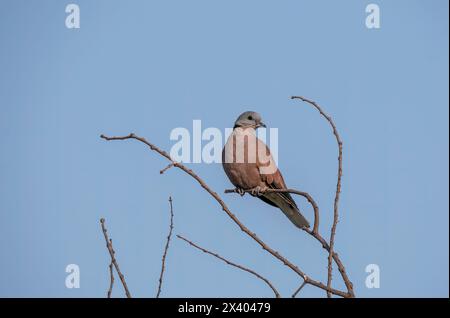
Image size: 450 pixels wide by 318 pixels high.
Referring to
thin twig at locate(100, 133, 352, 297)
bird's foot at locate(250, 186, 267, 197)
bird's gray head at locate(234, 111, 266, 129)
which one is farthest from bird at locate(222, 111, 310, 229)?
thin twig at locate(100, 133, 352, 297)

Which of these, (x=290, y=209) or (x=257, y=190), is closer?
(x=290, y=209)

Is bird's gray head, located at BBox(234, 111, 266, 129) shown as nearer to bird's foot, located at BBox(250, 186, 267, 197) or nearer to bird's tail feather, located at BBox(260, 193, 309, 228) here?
bird's foot, located at BBox(250, 186, 267, 197)

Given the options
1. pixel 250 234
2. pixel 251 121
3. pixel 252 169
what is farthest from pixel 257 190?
pixel 250 234

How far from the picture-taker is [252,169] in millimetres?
6645

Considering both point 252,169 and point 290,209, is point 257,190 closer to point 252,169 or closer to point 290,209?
point 252,169

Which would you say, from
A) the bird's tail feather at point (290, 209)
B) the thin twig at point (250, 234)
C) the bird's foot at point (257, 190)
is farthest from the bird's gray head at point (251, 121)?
the thin twig at point (250, 234)

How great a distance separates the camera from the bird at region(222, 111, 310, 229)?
6.63m

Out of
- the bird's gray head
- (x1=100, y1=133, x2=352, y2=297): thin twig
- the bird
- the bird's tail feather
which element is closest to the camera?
(x1=100, y1=133, x2=352, y2=297): thin twig

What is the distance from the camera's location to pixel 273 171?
674 cm
